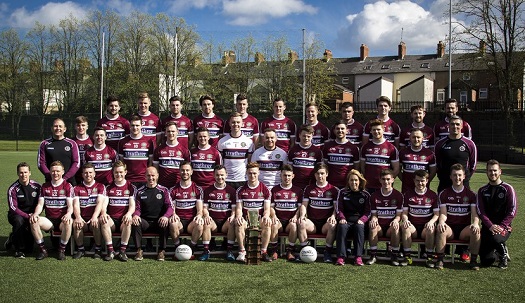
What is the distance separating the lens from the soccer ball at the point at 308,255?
5652 mm

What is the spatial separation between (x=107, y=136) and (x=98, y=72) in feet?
104

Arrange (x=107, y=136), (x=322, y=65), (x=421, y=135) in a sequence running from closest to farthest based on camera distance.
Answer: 1. (x=421, y=135)
2. (x=107, y=136)
3. (x=322, y=65)

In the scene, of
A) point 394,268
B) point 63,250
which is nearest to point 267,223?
point 394,268

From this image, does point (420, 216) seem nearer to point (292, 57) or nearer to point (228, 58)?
point (292, 57)

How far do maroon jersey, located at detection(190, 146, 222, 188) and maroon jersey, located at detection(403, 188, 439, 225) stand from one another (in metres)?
2.46

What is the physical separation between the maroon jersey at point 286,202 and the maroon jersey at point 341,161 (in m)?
0.55

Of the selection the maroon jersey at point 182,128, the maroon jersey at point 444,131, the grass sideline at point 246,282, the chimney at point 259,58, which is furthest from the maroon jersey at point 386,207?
the chimney at point 259,58

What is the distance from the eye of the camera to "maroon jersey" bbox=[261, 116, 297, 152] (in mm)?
6859

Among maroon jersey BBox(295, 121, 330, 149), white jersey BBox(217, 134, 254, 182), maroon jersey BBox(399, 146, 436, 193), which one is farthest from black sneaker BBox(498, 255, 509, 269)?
white jersey BBox(217, 134, 254, 182)

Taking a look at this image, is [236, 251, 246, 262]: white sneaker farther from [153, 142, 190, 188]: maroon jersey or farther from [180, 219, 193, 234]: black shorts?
[153, 142, 190, 188]: maroon jersey

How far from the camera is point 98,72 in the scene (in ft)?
119

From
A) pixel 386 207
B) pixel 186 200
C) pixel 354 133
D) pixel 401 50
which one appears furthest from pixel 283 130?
pixel 401 50

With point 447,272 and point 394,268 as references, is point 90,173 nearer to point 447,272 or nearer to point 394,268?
point 394,268

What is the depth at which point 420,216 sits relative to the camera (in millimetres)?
5754
